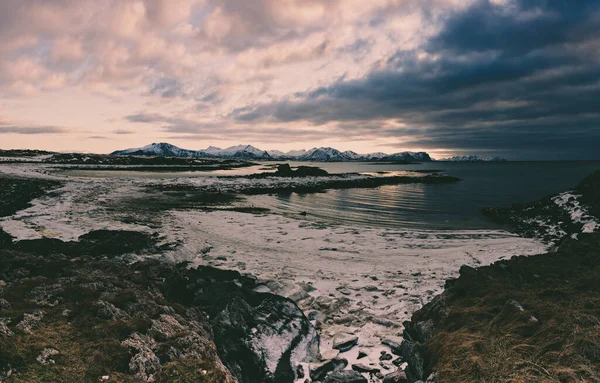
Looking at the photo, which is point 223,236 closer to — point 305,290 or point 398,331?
point 305,290

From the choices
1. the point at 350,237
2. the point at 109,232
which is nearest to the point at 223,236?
the point at 109,232

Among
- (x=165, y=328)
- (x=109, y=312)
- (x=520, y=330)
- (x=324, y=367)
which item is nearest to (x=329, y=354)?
(x=324, y=367)

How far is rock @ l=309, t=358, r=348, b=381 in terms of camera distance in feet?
23.5

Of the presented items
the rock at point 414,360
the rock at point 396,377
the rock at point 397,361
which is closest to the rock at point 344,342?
the rock at point 397,361

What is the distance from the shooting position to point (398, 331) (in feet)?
29.8

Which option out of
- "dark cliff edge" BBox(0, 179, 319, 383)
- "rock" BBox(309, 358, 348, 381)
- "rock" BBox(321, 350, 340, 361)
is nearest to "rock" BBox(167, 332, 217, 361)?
"dark cliff edge" BBox(0, 179, 319, 383)

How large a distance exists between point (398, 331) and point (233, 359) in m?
4.80

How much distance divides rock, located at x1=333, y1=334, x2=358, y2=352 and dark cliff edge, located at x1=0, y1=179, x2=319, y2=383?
0.56m

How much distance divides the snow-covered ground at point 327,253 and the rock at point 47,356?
5811 mm

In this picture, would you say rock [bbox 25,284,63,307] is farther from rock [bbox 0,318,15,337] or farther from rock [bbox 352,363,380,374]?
rock [bbox 352,363,380,374]

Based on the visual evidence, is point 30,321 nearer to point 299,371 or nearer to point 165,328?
point 165,328

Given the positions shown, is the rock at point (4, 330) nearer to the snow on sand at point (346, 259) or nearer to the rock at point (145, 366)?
the rock at point (145, 366)

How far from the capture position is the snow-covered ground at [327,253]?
10.3 m

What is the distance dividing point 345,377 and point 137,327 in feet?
14.7
